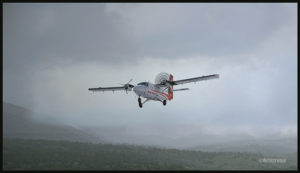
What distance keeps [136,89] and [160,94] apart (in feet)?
21.4

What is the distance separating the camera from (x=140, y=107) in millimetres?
50688

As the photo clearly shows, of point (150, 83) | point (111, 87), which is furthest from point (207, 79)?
point (111, 87)

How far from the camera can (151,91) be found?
50.6 metres

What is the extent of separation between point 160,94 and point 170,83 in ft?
9.86

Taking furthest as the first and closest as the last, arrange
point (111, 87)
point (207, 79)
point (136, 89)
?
point (111, 87)
point (207, 79)
point (136, 89)

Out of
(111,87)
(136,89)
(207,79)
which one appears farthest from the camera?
(111,87)

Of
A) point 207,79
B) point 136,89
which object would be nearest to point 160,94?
point 136,89

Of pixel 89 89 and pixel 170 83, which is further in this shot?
pixel 89 89

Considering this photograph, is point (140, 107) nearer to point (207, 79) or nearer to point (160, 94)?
point (160, 94)

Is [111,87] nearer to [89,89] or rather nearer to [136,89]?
[89,89]

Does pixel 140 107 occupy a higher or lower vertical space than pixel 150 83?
lower

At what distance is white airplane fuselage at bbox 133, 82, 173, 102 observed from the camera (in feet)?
160

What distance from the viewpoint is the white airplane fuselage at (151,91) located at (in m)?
48.9

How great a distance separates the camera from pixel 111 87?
59.8 m
